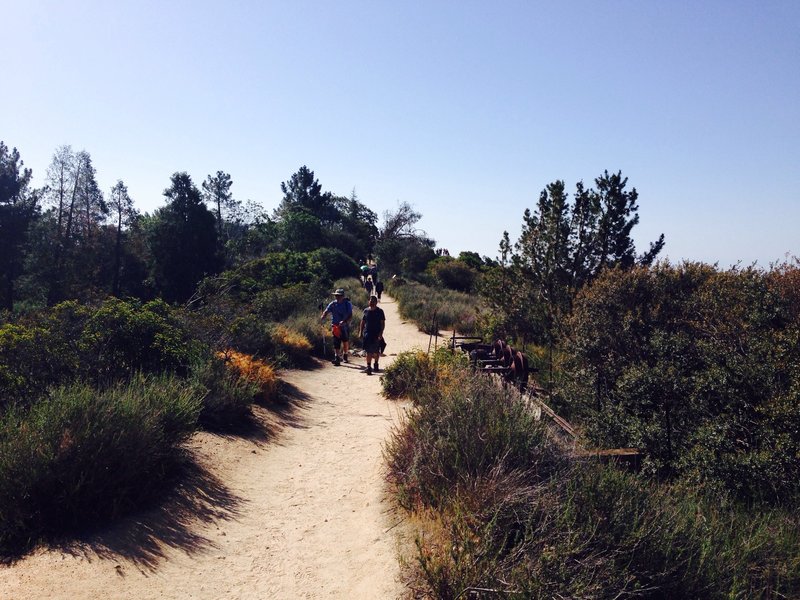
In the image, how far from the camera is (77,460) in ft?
14.6

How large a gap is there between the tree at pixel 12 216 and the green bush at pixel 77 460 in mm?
38611

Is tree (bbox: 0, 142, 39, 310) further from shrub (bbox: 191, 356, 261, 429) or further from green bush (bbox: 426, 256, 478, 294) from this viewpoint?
shrub (bbox: 191, 356, 261, 429)

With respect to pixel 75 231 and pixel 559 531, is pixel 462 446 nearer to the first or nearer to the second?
pixel 559 531

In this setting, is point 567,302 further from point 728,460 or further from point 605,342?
point 728,460

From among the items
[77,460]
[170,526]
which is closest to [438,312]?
[170,526]

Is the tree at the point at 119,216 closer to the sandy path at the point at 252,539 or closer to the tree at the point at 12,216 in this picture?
the tree at the point at 12,216

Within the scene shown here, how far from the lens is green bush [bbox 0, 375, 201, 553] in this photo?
4.17 m

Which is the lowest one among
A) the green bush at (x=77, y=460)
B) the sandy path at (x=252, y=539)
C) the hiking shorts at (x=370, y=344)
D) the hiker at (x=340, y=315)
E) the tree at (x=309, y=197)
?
the sandy path at (x=252, y=539)

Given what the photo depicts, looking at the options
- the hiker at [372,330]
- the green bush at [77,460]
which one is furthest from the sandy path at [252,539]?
the hiker at [372,330]

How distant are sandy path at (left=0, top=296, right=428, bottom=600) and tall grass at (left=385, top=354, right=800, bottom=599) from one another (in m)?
0.56

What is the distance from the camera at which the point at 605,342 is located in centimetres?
845

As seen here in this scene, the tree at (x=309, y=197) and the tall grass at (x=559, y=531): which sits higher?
the tree at (x=309, y=197)

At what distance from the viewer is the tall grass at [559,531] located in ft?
10.7

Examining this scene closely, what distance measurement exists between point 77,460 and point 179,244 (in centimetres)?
3710
